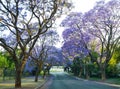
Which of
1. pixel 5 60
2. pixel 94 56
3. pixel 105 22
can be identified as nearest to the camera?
pixel 105 22

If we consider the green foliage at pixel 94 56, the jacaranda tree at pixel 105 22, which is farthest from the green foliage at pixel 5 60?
the jacaranda tree at pixel 105 22

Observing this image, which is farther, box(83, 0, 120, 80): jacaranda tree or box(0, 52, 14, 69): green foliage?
box(0, 52, 14, 69): green foliage

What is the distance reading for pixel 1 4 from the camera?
29.5m

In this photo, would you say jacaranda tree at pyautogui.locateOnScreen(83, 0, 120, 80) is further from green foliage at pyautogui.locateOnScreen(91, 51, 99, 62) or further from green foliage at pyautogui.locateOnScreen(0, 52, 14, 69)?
green foliage at pyautogui.locateOnScreen(0, 52, 14, 69)

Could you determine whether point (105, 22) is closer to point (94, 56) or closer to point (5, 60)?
point (94, 56)

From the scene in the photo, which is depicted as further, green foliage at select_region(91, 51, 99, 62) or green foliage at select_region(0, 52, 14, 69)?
green foliage at select_region(0, 52, 14, 69)

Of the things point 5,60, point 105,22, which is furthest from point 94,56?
point 5,60

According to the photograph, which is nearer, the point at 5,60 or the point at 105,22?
the point at 105,22

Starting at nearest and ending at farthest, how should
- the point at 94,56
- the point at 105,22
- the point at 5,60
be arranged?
the point at 105,22 → the point at 94,56 → the point at 5,60

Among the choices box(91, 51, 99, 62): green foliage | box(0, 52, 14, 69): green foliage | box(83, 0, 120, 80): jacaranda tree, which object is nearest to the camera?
box(83, 0, 120, 80): jacaranda tree

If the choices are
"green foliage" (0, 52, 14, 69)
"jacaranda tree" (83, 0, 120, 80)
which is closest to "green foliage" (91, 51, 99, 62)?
"jacaranda tree" (83, 0, 120, 80)

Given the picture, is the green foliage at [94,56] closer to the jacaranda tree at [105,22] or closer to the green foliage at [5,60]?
the jacaranda tree at [105,22]

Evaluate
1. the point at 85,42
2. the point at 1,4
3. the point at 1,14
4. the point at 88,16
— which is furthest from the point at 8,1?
the point at 85,42

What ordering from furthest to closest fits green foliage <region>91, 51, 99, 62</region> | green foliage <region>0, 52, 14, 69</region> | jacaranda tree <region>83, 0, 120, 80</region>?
green foliage <region>0, 52, 14, 69</region>, green foliage <region>91, 51, 99, 62</region>, jacaranda tree <region>83, 0, 120, 80</region>
